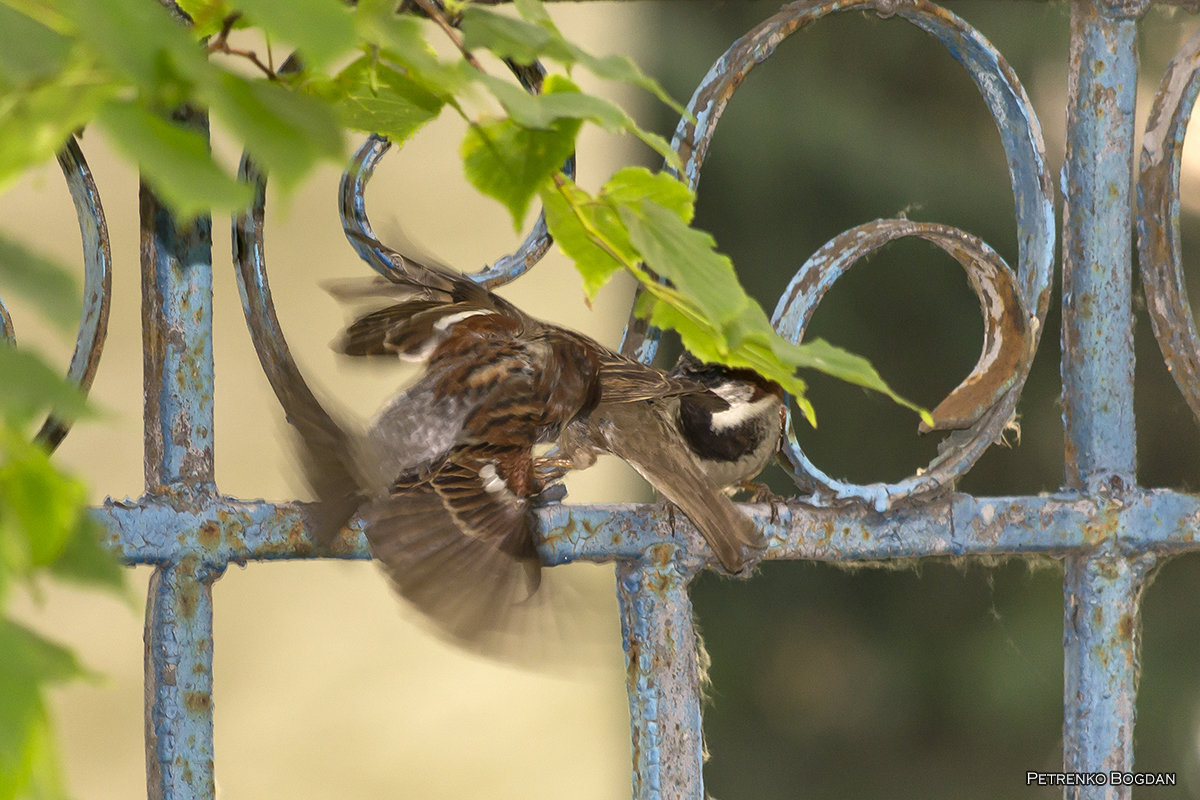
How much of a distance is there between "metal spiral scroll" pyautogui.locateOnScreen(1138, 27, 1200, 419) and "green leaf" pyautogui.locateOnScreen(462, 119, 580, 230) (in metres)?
0.26

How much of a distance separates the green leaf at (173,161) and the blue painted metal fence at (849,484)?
0.19 metres

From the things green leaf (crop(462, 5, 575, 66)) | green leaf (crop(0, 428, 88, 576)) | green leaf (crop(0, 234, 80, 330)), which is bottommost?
green leaf (crop(0, 428, 88, 576))

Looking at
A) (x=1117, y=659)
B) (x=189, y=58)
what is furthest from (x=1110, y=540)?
(x=189, y=58)

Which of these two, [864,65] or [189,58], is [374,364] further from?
[864,65]

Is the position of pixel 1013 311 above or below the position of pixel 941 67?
below

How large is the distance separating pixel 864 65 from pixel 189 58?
3.43ft

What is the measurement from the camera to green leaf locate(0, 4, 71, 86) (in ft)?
0.50

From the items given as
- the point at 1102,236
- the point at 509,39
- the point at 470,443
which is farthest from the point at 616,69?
the point at 1102,236

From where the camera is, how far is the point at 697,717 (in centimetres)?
38

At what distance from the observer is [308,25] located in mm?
162

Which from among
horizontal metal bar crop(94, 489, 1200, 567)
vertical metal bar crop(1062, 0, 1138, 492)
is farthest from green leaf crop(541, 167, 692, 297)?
vertical metal bar crop(1062, 0, 1138, 492)

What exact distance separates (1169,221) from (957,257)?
0.09 meters

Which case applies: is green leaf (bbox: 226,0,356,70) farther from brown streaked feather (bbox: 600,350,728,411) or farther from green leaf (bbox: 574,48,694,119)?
brown streaked feather (bbox: 600,350,728,411)

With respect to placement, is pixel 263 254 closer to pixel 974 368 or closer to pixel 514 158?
pixel 514 158
